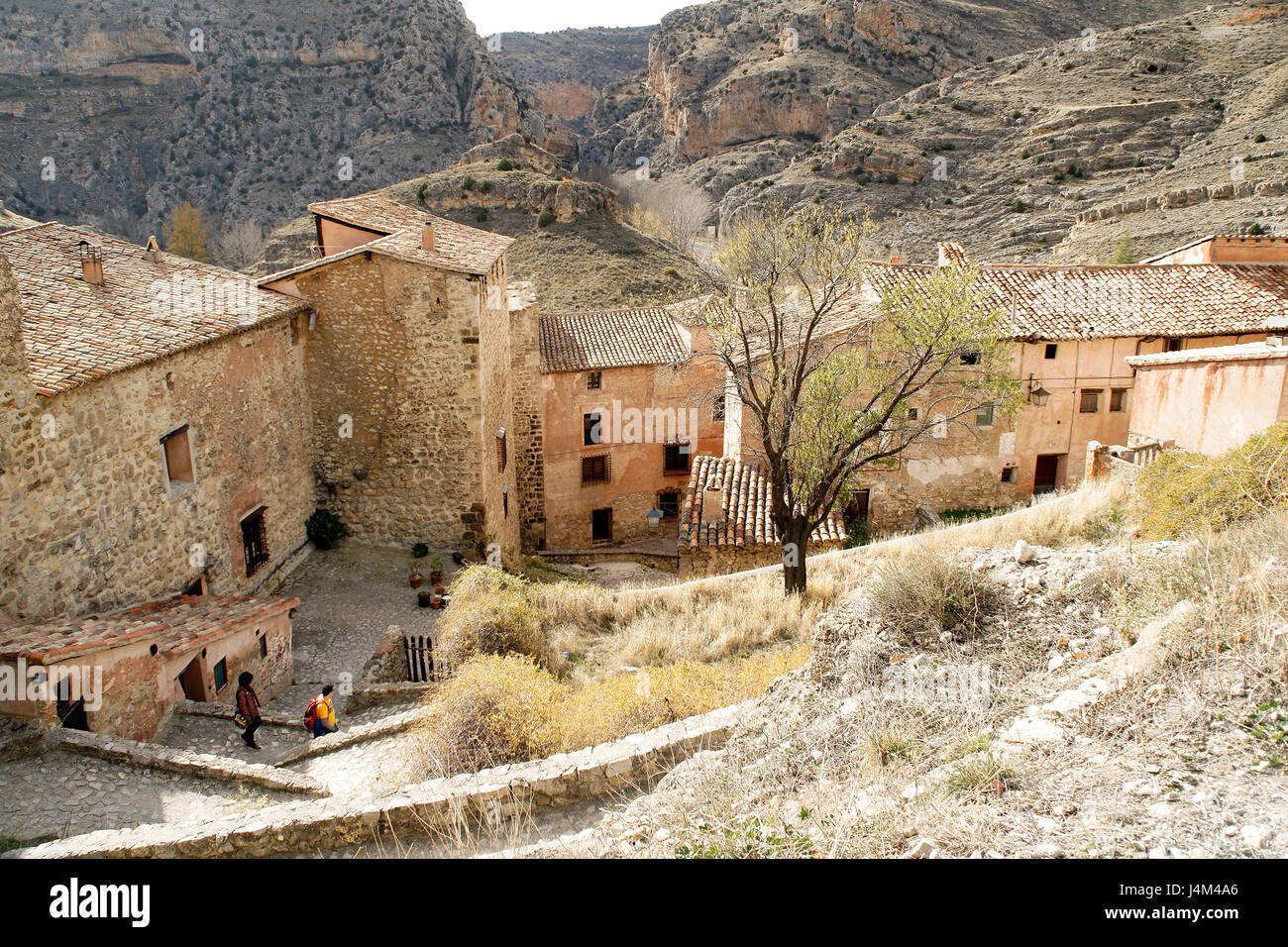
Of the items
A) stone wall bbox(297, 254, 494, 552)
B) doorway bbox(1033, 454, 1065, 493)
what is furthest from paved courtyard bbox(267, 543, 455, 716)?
doorway bbox(1033, 454, 1065, 493)

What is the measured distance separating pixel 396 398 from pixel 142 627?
6.97 m

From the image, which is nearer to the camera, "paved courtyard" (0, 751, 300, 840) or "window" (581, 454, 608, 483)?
"paved courtyard" (0, 751, 300, 840)

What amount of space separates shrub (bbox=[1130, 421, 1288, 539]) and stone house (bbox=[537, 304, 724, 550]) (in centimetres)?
1453

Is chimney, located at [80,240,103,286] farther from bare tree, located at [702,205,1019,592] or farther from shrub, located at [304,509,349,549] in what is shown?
bare tree, located at [702,205,1019,592]

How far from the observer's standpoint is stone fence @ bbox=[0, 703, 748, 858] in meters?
5.29

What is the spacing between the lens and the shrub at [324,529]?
49.3 ft

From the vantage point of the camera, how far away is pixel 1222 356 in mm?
11383

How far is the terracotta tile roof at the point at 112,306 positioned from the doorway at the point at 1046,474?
17.3 meters

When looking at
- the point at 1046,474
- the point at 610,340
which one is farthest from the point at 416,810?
the point at 610,340

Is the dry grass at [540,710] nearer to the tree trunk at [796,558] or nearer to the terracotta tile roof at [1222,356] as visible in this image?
the tree trunk at [796,558]

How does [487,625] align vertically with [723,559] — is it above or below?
above

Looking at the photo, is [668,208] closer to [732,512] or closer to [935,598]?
[732,512]
